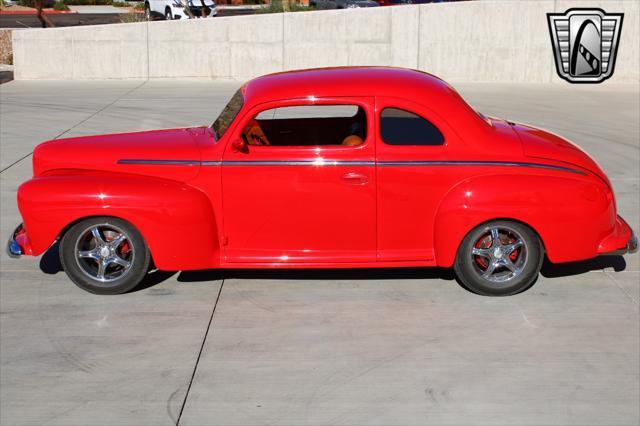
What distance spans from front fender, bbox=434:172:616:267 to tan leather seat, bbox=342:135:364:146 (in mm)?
752

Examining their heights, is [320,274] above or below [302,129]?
below

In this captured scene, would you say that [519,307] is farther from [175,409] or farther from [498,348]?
[175,409]

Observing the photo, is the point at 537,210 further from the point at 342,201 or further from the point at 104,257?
the point at 104,257

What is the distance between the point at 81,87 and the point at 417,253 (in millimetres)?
12422

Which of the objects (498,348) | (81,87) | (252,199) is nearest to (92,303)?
(252,199)

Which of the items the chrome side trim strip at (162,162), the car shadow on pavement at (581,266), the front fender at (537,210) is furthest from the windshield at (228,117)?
the car shadow on pavement at (581,266)

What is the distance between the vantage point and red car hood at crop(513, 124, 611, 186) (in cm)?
698

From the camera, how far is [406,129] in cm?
693

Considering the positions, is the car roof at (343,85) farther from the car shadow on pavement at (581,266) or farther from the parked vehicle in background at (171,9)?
the parked vehicle in background at (171,9)

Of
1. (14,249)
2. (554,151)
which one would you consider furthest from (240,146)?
(554,151)

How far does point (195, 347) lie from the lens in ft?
20.1

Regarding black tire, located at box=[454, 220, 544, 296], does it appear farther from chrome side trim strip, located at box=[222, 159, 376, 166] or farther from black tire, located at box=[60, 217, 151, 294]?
black tire, located at box=[60, 217, 151, 294]

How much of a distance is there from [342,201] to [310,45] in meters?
12.5

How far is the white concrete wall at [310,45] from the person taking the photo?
60.2 ft
